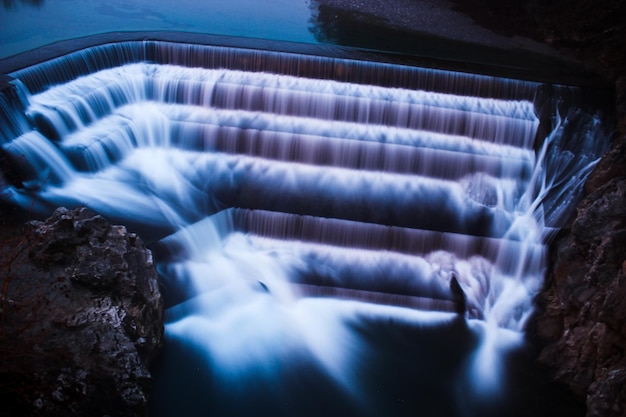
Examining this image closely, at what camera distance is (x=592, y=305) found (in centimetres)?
604

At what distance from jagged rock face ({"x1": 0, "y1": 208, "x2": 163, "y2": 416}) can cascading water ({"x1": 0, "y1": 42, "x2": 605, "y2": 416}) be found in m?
0.86

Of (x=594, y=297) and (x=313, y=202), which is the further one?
(x=313, y=202)

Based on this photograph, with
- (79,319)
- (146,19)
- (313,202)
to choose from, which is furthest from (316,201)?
(146,19)

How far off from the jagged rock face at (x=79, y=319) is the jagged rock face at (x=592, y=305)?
14.9ft

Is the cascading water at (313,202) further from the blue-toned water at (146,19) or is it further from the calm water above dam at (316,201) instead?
the blue-toned water at (146,19)

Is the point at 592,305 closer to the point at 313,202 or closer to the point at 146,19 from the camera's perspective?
the point at 313,202

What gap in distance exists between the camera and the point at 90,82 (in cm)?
820

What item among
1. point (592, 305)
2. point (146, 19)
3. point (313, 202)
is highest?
point (146, 19)

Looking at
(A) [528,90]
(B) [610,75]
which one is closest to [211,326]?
(A) [528,90]

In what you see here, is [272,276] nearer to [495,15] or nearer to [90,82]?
[90,82]

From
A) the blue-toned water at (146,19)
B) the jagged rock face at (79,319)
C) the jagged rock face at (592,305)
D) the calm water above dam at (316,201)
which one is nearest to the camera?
the jagged rock face at (79,319)

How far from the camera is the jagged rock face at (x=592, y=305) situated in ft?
17.9

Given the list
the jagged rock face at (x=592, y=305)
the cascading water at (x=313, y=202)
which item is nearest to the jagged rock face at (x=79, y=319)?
the cascading water at (x=313, y=202)

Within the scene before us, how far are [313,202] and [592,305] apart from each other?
12.0 ft
